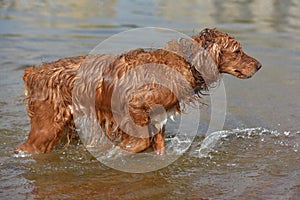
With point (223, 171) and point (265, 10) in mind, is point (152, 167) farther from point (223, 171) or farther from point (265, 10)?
point (265, 10)

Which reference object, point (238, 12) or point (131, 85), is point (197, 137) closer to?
Answer: point (131, 85)

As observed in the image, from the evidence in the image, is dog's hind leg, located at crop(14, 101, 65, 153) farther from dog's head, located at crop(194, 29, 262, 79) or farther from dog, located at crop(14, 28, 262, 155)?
dog's head, located at crop(194, 29, 262, 79)

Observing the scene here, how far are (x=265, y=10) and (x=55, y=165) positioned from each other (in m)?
15.1

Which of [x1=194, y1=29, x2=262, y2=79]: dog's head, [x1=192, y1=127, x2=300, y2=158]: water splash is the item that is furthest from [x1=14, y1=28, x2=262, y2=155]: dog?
[x1=192, y1=127, x2=300, y2=158]: water splash

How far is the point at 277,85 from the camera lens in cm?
1069

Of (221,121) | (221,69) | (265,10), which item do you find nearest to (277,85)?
(221,121)

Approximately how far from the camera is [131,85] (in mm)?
6629

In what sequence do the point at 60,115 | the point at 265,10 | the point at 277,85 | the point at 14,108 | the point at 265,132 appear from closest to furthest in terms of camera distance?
the point at 60,115 → the point at 265,132 → the point at 14,108 → the point at 277,85 → the point at 265,10

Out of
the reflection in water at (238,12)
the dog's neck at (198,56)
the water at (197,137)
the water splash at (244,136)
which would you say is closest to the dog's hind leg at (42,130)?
the water at (197,137)

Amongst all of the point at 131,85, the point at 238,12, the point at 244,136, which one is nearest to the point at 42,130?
the point at 131,85

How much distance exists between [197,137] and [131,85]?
2068 millimetres

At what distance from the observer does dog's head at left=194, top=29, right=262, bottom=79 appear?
686 cm

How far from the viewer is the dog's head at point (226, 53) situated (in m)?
6.86

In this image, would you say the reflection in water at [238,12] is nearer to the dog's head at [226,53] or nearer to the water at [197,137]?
the water at [197,137]
